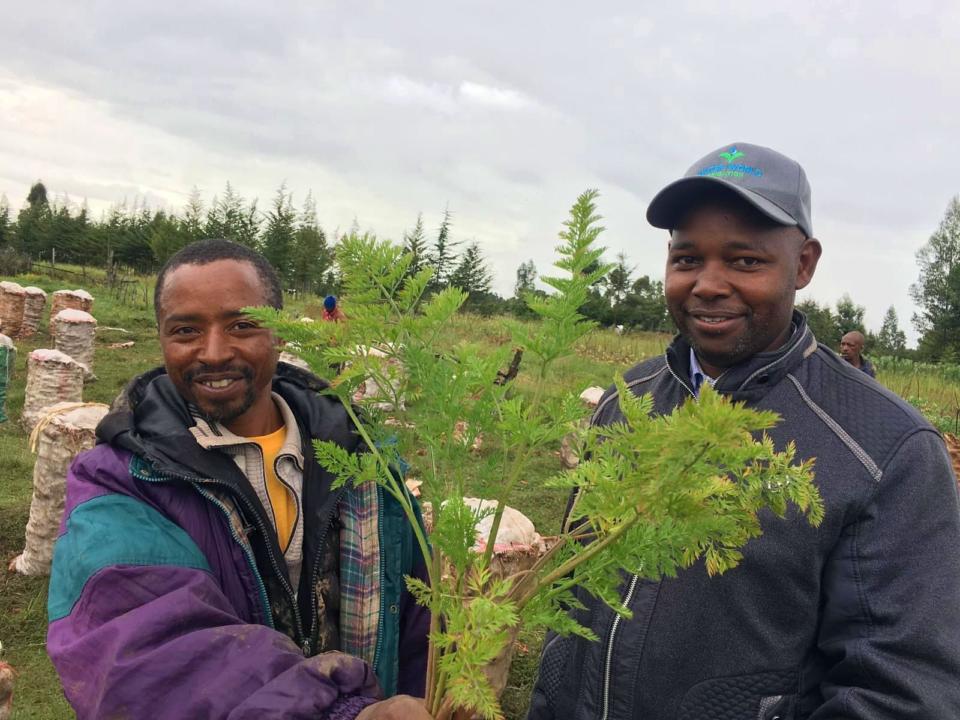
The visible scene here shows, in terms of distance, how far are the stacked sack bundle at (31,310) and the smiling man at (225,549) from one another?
13.4 meters

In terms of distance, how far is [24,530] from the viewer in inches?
206

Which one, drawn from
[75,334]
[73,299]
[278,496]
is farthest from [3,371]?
[278,496]

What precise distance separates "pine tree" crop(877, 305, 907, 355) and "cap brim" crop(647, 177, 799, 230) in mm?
45829

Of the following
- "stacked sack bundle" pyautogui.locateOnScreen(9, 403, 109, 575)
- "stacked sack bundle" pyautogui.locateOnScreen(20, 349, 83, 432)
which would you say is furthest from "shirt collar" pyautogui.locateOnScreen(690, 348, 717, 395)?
"stacked sack bundle" pyautogui.locateOnScreen(20, 349, 83, 432)

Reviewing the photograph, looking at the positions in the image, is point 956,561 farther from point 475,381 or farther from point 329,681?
point 329,681

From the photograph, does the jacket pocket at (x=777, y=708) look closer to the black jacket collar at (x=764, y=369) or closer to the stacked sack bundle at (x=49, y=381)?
the black jacket collar at (x=764, y=369)

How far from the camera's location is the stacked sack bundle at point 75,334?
9734 mm

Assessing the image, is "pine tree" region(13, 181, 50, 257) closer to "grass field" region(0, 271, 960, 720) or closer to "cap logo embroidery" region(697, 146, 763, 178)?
"grass field" region(0, 271, 960, 720)

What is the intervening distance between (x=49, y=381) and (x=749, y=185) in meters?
8.40

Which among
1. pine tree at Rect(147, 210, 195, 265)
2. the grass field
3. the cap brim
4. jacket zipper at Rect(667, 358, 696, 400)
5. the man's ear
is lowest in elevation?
the grass field

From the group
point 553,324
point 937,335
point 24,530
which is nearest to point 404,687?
point 553,324

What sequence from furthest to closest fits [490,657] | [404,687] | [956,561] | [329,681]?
[404,687] → [956,561] → [329,681] → [490,657]

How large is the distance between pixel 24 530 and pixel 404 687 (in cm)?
495

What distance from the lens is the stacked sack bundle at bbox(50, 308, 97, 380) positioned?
973 centimetres
